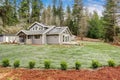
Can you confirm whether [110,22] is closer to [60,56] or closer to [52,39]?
[52,39]

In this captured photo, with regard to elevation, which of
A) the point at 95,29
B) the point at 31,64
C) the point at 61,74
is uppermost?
the point at 95,29

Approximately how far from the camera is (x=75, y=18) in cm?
7644

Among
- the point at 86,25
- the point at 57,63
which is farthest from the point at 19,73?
the point at 86,25

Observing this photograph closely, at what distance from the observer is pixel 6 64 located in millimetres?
20484

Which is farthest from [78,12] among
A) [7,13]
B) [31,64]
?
[31,64]

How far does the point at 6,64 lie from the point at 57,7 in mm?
Result: 70578

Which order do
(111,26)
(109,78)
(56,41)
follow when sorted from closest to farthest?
1. (109,78)
2. (56,41)
3. (111,26)

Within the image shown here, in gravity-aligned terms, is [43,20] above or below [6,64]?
above

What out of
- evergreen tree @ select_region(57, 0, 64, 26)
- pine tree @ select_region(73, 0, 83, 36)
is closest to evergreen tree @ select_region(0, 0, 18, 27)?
pine tree @ select_region(73, 0, 83, 36)

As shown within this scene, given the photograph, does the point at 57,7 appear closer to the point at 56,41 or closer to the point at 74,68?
the point at 56,41

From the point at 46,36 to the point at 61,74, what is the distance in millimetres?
29516

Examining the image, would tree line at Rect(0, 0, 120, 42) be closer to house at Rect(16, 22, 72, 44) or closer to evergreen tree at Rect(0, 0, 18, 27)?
evergreen tree at Rect(0, 0, 18, 27)

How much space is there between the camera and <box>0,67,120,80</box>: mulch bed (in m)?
16.2

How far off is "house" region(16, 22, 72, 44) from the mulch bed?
2677 cm
